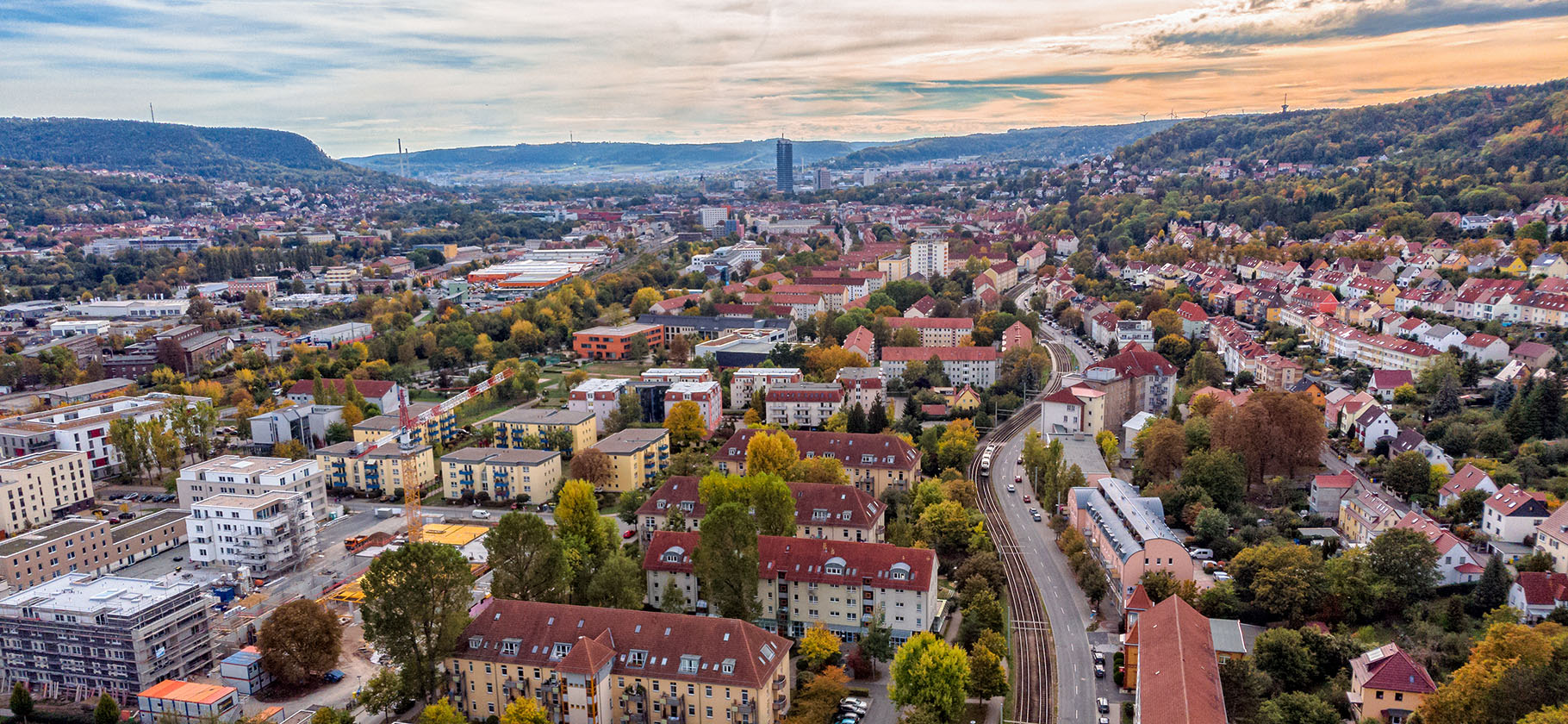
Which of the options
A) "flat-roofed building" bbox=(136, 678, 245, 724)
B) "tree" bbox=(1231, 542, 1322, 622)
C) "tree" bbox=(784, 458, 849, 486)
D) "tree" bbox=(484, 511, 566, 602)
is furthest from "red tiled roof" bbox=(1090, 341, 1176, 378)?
"flat-roofed building" bbox=(136, 678, 245, 724)

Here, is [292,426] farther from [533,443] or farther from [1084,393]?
[1084,393]

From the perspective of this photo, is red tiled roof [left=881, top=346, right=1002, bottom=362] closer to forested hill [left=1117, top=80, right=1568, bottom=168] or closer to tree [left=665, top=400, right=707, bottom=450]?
tree [left=665, top=400, right=707, bottom=450]

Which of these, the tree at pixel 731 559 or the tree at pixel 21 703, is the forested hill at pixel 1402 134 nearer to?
the tree at pixel 731 559

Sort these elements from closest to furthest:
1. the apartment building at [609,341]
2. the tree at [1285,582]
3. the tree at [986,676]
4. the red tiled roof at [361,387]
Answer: the tree at [986,676] → the tree at [1285,582] → the red tiled roof at [361,387] → the apartment building at [609,341]

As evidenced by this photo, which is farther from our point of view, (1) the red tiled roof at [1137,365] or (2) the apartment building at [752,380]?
(2) the apartment building at [752,380]

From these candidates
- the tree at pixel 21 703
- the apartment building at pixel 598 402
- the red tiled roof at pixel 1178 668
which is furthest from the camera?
the apartment building at pixel 598 402

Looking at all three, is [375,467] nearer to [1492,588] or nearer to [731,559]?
[731,559]

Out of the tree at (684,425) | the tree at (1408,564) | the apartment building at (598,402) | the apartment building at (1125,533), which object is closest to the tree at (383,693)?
the apartment building at (1125,533)
